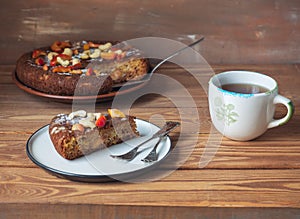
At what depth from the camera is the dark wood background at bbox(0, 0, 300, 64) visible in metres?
1.59

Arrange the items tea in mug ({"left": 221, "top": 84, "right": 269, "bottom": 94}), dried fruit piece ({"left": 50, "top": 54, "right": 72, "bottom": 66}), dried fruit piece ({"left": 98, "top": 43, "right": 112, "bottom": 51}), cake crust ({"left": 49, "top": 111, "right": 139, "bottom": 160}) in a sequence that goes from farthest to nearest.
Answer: dried fruit piece ({"left": 98, "top": 43, "right": 112, "bottom": 51}), dried fruit piece ({"left": 50, "top": 54, "right": 72, "bottom": 66}), tea in mug ({"left": 221, "top": 84, "right": 269, "bottom": 94}), cake crust ({"left": 49, "top": 111, "right": 139, "bottom": 160})

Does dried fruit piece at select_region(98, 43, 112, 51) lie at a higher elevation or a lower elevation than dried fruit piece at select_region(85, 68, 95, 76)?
higher

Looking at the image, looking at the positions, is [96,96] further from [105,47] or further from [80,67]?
[105,47]

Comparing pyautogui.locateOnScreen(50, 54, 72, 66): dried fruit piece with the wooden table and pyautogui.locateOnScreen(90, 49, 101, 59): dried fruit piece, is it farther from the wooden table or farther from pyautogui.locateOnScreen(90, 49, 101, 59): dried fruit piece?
the wooden table

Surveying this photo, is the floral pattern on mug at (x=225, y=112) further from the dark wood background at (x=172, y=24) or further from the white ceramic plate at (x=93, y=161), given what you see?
the dark wood background at (x=172, y=24)

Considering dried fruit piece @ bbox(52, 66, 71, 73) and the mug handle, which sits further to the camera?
dried fruit piece @ bbox(52, 66, 71, 73)

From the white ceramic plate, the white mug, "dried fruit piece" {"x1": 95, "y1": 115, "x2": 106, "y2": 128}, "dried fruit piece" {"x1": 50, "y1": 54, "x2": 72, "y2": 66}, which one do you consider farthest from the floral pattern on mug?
"dried fruit piece" {"x1": 50, "y1": 54, "x2": 72, "y2": 66}

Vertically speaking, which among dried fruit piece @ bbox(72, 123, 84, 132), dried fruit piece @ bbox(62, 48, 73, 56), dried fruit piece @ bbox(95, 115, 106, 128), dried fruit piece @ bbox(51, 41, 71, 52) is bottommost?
dried fruit piece @ bbox(51, 41, 71, 52)

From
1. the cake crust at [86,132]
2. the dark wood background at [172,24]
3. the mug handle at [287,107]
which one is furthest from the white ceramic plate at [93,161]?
the dark wood background at [172,24]

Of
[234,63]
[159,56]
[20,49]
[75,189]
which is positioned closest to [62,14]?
[20,49]

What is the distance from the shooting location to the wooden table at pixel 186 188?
905 mm

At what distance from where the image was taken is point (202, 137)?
114cm

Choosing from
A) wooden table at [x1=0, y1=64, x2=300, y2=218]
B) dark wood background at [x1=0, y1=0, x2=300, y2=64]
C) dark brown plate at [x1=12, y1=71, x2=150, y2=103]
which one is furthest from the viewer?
dark wood background at [x1=0, y1=0, x2=300, y2=64]

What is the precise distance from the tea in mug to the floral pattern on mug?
2.5 inches
